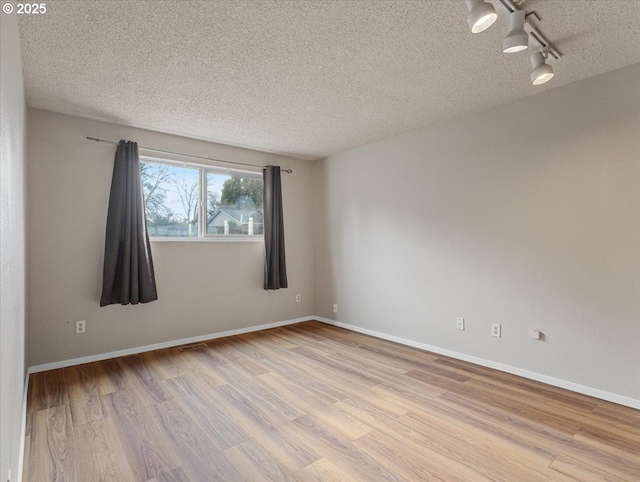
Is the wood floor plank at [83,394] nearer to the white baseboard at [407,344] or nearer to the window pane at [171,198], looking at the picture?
the white baseboard at [407,344]

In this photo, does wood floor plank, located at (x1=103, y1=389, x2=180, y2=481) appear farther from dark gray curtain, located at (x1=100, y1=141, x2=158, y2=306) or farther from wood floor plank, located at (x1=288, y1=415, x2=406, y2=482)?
dark gray curtain, located at (x1=100, y1=141, x2=158, y2=306)

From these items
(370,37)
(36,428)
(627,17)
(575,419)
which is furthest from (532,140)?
(36,428)

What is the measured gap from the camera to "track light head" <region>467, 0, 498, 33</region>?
1.54 m

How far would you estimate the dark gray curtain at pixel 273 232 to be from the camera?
175 inches

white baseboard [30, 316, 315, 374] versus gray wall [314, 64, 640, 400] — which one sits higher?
gray wall [314, 64, 640, 400]

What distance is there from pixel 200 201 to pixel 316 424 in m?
2.93

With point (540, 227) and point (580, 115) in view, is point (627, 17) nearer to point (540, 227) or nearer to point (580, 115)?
point (580, 115)

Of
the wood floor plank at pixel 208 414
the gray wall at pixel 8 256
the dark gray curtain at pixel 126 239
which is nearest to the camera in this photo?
the gray wall at pixel 8 256

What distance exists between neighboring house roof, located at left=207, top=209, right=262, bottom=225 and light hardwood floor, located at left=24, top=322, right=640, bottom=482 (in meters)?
1.75

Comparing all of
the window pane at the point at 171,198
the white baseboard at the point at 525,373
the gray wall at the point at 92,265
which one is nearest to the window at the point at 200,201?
the window pane at the point at 171,198

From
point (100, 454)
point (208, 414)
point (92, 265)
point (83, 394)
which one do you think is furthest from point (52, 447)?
point (92, 265)

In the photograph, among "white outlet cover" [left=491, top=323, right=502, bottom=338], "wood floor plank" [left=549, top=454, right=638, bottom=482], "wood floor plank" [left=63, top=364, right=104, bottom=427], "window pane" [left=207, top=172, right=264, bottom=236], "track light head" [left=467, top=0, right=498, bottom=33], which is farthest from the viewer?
"window pane" [left=207, top=172, right=264, bottom=236]

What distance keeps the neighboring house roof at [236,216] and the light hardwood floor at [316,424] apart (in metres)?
1.75

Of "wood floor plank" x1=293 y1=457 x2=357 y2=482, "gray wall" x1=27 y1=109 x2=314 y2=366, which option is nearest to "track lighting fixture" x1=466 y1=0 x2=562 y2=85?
"wood floor plank" x1=293 y1=457 x2=357 y2=482
